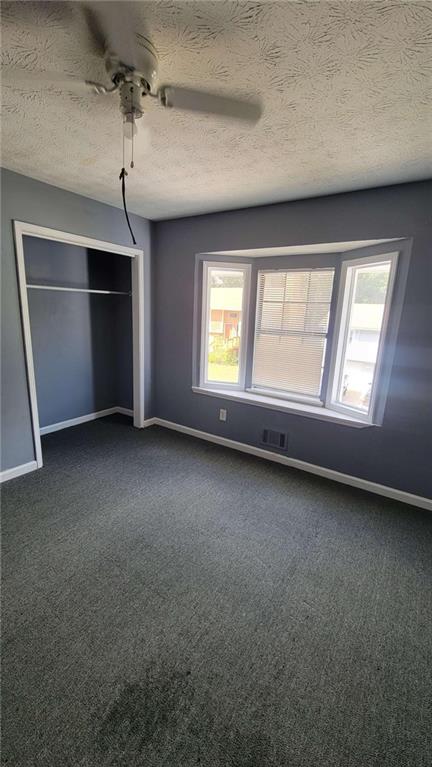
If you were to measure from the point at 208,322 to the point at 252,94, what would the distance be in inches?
90.4

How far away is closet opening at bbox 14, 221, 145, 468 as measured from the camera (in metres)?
3.42

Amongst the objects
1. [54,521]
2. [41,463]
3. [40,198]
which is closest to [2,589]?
[54,521]

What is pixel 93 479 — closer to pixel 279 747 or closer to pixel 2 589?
pixel 2 589

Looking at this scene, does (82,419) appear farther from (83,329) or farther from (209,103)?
(209,103)

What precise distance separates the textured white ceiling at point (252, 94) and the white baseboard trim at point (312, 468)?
2.40m

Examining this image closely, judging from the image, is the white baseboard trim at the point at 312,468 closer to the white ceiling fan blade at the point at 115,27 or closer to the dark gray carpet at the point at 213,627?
the dark gray carpet at the point at 213,627

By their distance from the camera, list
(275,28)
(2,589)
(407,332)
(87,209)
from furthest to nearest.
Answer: (87,209) → (407,332) → (2,589) → (275,28)

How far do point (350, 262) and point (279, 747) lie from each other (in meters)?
Result: 3.08

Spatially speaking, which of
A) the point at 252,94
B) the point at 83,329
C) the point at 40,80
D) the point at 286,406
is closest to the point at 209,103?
the point at 252,94

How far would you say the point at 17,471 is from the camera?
2.71 metres

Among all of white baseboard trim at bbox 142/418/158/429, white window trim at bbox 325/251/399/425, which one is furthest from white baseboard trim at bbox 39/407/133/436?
white window trim at bbox 325/251/399/425

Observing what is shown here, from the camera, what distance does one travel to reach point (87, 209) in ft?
9.70

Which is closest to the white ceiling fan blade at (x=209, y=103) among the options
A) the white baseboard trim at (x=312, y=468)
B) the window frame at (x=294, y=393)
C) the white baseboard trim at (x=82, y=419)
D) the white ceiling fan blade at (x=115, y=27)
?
the white ceiling fan blade at (x=115, y=27)

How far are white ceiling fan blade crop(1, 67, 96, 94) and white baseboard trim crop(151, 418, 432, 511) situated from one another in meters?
3.01
